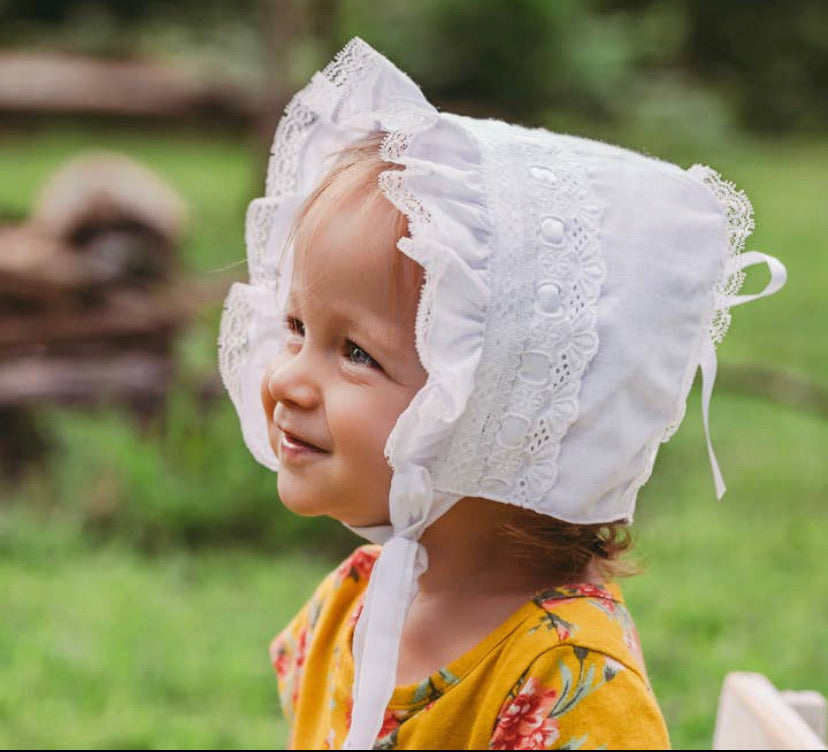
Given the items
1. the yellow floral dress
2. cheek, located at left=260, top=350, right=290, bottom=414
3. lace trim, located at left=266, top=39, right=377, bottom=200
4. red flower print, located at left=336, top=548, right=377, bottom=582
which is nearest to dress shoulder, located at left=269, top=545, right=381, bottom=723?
red flower print, located at left=336, top=548, right=377, bottom=582

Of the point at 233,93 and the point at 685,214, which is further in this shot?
the point at 233,93

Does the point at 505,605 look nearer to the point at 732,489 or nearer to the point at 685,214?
the point at 685,214

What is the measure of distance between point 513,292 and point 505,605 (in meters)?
0.44

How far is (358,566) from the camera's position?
2.17 metres

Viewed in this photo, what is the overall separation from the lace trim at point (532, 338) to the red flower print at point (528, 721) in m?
0.23

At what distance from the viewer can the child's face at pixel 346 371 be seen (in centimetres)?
170

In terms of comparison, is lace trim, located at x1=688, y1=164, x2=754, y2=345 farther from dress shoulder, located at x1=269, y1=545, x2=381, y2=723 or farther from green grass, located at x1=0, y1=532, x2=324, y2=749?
green grass, located at x1=0, y1=532, x2=324, y2=749

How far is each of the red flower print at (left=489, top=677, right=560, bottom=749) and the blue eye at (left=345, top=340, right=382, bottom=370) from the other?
43cm

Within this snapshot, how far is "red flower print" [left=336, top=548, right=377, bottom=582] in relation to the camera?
2.16m

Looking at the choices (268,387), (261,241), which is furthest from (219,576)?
(268,387)

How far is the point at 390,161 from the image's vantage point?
1751mm

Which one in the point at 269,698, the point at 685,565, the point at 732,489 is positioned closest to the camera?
the point at 269,698

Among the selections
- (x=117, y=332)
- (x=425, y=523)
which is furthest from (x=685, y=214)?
(x=117, y=332)

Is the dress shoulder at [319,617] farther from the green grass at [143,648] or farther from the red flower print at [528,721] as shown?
the green grass at [143,648]
